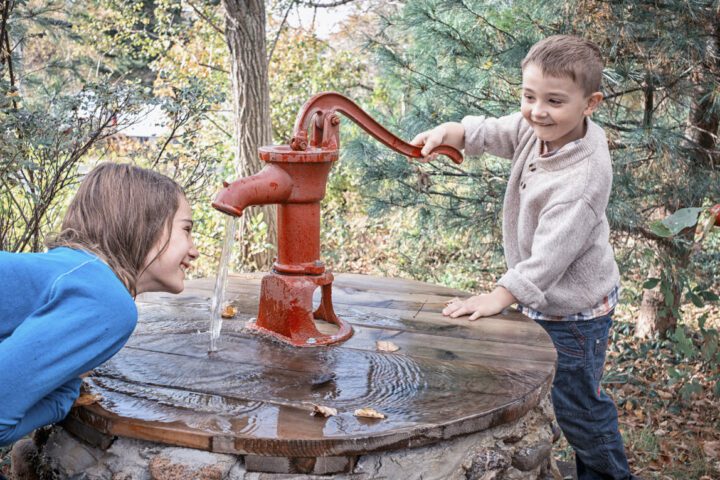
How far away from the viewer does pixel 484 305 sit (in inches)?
85.9

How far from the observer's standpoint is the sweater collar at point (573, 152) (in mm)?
2186

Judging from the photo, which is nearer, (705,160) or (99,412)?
(99,412)

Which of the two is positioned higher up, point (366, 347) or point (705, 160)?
point (705, 160)

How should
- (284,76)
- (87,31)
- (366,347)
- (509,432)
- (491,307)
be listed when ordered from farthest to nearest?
1. (87,31)
2. (284,76)
3. (491,307)
4. (366,347)
5. (509,432)

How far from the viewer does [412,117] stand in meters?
3.83

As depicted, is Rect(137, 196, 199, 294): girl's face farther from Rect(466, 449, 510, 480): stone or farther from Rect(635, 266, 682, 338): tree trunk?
Rect(635, 266, 682, 338): tree trunk

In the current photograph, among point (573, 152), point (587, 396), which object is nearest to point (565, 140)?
point (573, 152)

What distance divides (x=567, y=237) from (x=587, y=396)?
543 mm

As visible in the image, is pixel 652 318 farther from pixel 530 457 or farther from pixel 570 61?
pixel 530 457

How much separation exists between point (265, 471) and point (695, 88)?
116 inches

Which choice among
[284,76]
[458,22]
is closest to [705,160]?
[458,22]

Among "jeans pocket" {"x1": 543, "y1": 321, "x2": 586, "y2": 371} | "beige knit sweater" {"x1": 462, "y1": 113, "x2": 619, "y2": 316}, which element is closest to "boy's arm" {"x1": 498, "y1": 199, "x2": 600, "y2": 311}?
"beige knit sweater" {"x1": 462, "y1": 113, "x2": 619, "y2": 316}

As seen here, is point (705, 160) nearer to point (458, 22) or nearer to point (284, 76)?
point (458, 22)

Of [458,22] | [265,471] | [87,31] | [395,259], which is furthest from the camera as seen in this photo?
[87,31]
